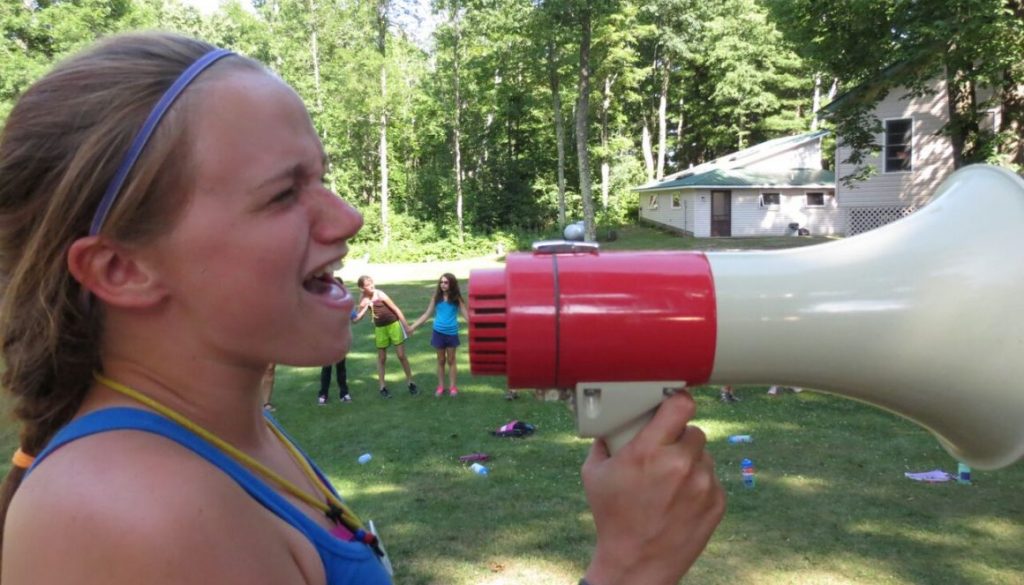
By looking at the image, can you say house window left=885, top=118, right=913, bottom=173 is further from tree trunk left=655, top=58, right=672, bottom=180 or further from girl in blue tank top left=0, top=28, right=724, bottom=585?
girl in blue tank top left=0, top=28, right=724, bottom=585

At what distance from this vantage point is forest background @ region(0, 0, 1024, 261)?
109 ft

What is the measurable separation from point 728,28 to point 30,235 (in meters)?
44.7

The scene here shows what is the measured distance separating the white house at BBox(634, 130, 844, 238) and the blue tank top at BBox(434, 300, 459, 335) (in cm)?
2580

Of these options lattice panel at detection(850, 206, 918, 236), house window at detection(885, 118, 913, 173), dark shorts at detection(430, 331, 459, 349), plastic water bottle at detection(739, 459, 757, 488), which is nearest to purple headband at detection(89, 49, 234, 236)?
plastic water bottle at detection(739, 459, 757, 488)

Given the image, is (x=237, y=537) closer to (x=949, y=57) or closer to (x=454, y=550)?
(x=454, y=550)

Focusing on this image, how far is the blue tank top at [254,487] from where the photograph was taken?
38.5 inches

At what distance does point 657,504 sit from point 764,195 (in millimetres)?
34950

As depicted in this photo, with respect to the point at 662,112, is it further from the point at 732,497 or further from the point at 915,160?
the point at 732,497

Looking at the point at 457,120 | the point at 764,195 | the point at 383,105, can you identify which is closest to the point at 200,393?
the point at 764,195

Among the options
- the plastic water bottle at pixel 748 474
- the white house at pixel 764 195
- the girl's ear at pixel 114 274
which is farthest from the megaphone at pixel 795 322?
the white house at pixel 764 195

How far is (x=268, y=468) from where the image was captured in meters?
1.23

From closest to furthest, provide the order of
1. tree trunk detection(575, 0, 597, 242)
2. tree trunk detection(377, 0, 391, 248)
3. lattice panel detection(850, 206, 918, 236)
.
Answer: tree trunk detection(575, 0, 597, 242) < lattice panel detection(850, 206, 918, 236) < tree trunk detection(377, 0, 391, 248)

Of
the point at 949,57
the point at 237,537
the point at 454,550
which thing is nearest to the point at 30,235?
the point at 237,537

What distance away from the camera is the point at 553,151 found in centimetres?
4334
